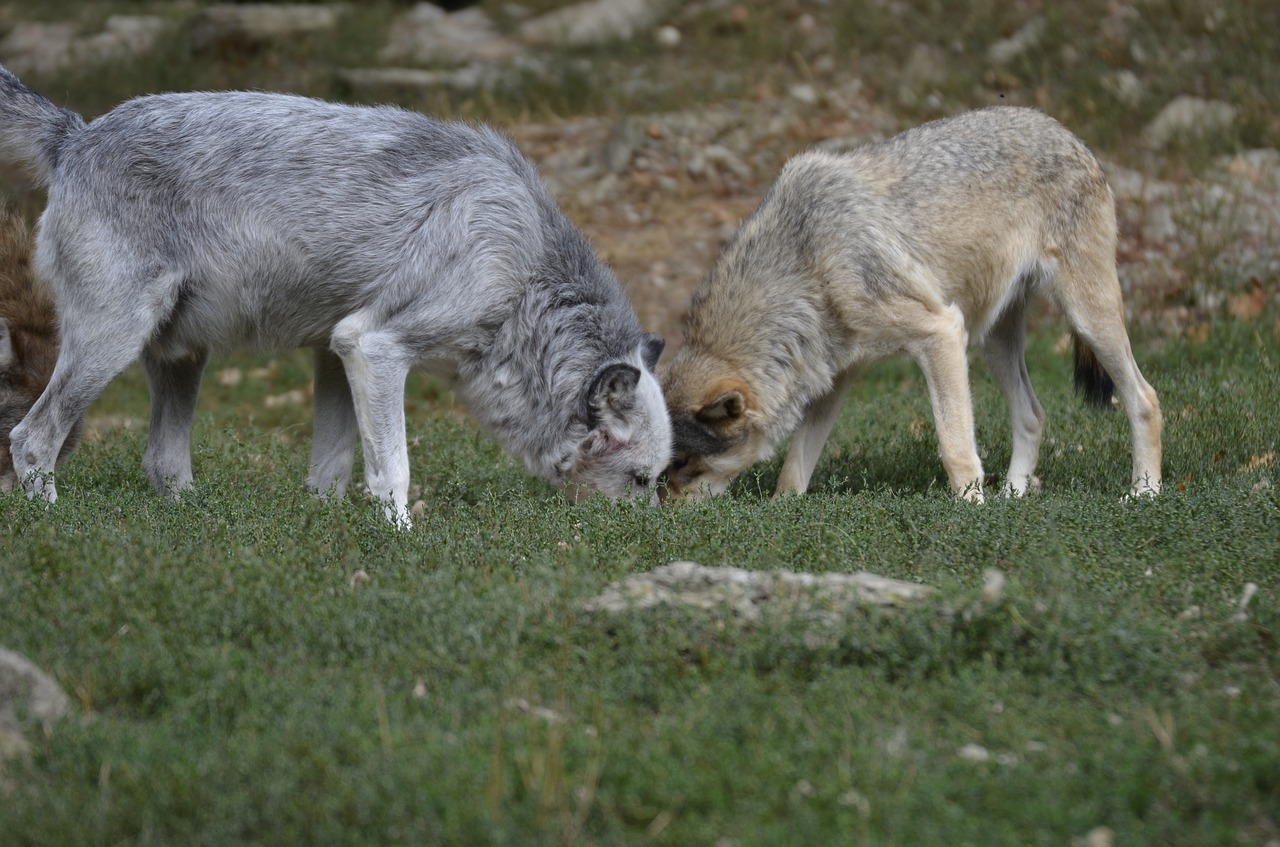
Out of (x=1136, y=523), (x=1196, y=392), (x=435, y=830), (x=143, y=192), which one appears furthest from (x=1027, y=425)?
(x=435, y=830)

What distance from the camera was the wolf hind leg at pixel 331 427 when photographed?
7008 mm

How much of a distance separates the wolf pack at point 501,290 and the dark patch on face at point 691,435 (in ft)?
0.04

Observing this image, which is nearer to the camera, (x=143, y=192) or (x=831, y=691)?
(x=831, y=691)

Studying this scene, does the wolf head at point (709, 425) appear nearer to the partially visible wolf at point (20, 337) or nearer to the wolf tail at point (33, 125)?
the partially visible wolf at point (20, 337)

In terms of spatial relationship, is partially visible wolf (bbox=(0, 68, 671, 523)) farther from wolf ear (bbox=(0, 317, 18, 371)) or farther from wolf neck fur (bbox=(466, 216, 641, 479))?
wolf ear (bbox=(0, 317, 18, 371))

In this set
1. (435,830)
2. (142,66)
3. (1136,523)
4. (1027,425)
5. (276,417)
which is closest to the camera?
(435,830)

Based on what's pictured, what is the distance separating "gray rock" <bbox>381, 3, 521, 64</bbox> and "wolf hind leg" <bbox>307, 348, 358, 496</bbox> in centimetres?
916

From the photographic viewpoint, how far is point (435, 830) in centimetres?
296

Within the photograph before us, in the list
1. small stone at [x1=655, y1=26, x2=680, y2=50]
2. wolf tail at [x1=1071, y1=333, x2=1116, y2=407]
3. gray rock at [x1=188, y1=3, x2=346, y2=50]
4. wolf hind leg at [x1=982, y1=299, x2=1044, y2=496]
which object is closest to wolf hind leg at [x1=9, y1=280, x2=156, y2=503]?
wolf hind leg at [x1=982, y1=299, x2=1044, y2=496]

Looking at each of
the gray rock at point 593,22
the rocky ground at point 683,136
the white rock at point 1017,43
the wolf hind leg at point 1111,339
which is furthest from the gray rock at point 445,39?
the wolf hind leg at point 1111,339

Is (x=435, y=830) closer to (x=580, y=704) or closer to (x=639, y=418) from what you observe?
(x=580, y=704)

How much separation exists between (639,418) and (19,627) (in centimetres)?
317

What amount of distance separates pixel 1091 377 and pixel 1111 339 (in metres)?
0.49

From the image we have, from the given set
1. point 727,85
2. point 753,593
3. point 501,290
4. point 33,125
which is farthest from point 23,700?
point 727,85
